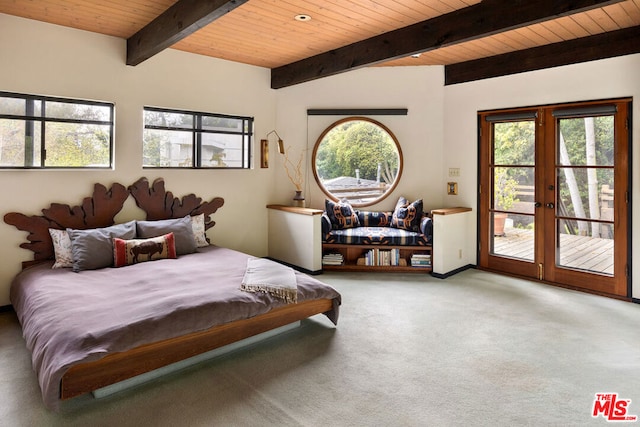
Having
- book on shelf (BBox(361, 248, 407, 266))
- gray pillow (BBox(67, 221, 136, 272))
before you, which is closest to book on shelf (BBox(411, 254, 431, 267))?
book on shelf (BBox(361, 248, 407, 266))

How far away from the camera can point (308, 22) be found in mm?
3889

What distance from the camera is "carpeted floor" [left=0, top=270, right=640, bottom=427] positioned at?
2268 mm

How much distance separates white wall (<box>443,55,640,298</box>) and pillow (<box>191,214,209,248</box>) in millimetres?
3243

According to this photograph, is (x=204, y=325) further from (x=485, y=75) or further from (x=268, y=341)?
(x=485, y=75)

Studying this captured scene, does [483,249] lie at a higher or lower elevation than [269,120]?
lower

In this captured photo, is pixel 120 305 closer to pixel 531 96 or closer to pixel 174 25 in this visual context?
pixel 174 25

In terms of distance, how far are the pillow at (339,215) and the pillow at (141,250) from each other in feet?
6.94

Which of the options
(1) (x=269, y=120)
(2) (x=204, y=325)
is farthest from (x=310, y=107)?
(2) (x=204, y=325)

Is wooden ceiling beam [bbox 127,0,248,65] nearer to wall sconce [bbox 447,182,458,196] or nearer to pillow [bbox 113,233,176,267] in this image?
pillow [bbox 113,233,176,267]

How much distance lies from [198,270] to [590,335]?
3293 mm

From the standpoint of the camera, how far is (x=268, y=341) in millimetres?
3225

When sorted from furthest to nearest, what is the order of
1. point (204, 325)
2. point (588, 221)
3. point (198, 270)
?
point (588, 221) < point (198, 270) < point (204, 325)

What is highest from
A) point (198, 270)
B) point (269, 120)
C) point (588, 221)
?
point (269, 120)

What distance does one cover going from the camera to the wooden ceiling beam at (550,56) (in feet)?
13.4
